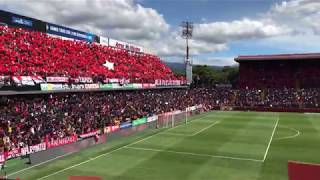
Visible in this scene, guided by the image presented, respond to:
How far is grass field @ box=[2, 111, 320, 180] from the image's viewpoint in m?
24.1

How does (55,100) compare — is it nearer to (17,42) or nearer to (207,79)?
(17,42)

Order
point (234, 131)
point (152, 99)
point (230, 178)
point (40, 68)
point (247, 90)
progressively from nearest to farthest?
point (230, 178)
point (40, 68)
point (234, 131)
point (152, 99)
point (247, 90)

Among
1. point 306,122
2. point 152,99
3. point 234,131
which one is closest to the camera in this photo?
point 234,131

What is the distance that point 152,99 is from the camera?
182 feet

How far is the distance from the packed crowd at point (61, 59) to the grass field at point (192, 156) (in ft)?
29.7

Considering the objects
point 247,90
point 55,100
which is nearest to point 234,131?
point 55,100

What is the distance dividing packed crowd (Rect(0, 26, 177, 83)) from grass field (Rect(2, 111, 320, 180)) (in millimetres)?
9051

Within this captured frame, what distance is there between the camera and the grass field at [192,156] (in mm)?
24094

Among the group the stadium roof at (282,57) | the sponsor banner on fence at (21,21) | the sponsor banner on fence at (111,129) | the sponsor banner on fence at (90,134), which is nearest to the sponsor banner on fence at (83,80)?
the sponsor banner on fence at (111,129)

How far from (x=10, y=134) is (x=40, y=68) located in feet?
33.1

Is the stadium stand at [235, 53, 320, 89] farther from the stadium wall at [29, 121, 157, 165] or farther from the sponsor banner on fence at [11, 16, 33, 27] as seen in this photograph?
the sponsor banner on fence at [11, 16, 33, 27]

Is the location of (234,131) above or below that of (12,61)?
below

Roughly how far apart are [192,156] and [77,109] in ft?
44.7

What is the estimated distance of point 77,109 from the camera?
37844 millimetres
